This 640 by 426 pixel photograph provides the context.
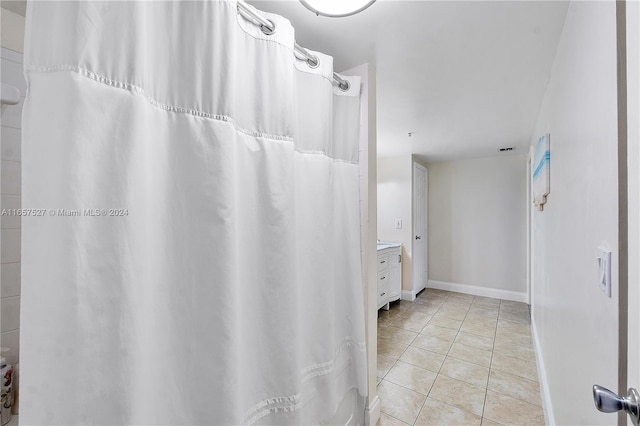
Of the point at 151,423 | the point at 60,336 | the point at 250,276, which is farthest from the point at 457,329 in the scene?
the point at 60,336

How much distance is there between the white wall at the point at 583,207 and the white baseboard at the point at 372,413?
0.96 m

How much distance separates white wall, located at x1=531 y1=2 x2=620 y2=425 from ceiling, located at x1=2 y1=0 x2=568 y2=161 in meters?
0.17

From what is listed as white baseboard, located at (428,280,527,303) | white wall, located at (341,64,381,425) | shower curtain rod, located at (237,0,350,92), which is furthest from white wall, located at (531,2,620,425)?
white baseboard, located at (428,280,527,303)

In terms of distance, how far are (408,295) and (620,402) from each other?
378 cm

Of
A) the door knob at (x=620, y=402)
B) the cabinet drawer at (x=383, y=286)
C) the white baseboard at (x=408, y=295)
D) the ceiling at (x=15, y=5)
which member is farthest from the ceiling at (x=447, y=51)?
→ the white baseboard at (x=408, y=295)

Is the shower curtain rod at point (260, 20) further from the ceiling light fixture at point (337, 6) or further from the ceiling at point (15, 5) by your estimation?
the ceiling at point (15, 5)

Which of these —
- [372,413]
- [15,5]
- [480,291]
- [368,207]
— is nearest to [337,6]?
[368,207]

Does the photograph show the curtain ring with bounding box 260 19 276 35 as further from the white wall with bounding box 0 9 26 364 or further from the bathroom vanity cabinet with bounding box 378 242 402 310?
the bathroom vanity cabinet with bounding box 378 242 402 310

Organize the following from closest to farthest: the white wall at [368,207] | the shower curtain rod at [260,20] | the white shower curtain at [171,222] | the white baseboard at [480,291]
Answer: the white shower curtain at [171,222]
the shower curtain rod at [260,20]
the white wall at [368,207]
the white baseboard at [480,291]

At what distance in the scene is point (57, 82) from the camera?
60 centimetres

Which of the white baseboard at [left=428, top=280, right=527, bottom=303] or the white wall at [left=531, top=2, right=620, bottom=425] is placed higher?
the white wall at [left=531, top=2, right=620, bottom=425]

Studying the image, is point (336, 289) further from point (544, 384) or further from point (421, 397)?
point (544, 384)

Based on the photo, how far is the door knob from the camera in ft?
1.60

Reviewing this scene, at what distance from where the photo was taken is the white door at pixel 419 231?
4.14 metres
